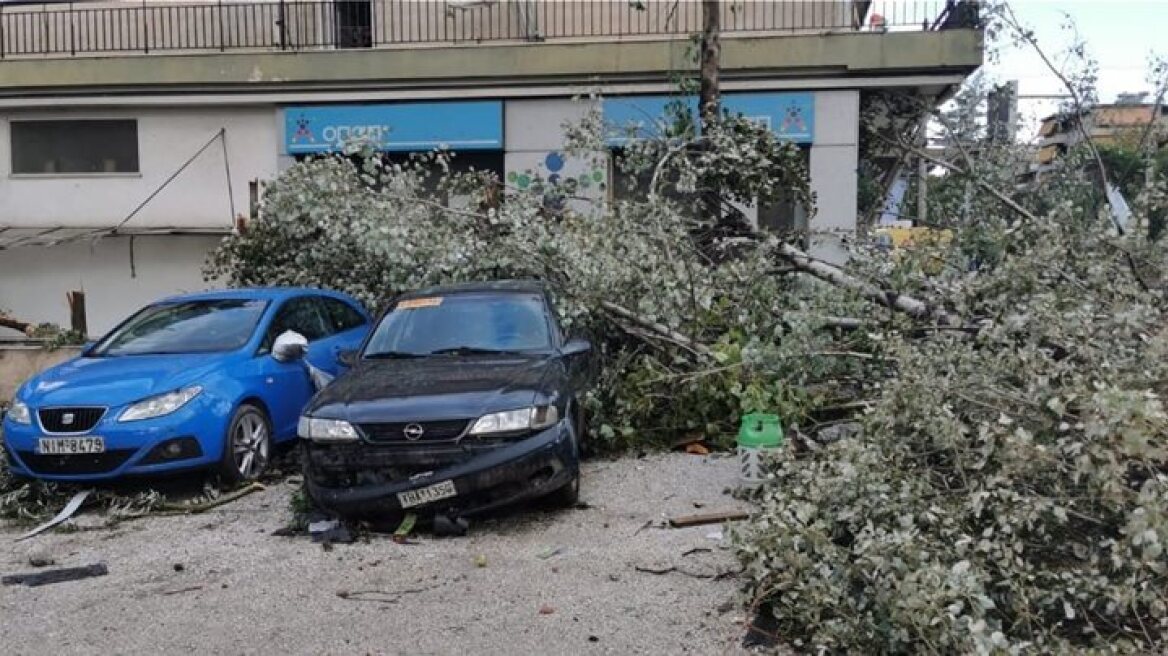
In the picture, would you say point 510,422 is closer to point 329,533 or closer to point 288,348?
point 329,533

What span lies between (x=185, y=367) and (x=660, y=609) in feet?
14.1

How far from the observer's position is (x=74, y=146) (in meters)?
17.0

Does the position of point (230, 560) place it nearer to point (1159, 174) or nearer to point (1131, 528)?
point (1131, 528)

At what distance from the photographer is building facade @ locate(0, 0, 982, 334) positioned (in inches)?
569

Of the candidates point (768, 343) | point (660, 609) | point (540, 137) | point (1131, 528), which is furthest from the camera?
point (540, 137)

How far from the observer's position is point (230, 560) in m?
5.63

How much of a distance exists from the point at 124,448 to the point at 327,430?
73.4 inches

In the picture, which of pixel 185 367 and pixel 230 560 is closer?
pixel 230 560

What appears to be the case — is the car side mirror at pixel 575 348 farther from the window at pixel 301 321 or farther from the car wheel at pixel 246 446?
the window at pixel 301 321

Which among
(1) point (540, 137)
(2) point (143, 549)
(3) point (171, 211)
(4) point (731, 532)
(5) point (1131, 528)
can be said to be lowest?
(2) point (143, 549)

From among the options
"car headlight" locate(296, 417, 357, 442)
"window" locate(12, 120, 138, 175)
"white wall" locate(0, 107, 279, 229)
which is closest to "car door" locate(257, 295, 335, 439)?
"car headlight" locate(296, 417, 357, 442)

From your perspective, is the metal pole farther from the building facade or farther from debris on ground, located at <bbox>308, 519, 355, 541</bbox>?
debris on ground, located at <bbox>308, 519, 355, 541</bbox>

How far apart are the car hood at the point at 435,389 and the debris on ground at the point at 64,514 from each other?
6.87 ft

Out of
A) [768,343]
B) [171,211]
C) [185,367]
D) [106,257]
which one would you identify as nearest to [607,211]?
[768,343]
